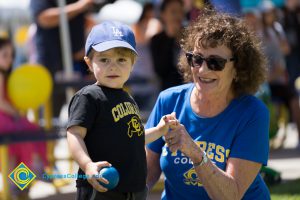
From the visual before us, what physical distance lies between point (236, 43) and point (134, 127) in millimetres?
689

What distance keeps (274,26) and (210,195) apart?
6.32 m

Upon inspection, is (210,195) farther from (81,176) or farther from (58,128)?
(58,128)

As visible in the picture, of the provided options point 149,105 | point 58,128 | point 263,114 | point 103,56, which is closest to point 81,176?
point 103,56

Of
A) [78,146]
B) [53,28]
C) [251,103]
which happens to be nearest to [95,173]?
[78,146]

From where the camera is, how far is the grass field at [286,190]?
5.14 metres

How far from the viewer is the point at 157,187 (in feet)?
18.9

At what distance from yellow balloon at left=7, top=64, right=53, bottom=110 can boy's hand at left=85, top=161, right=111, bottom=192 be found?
2955 mm

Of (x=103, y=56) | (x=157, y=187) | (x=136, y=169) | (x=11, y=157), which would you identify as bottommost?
(x=157, y=187)

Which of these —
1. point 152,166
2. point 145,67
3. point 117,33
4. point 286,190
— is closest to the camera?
point 117,33

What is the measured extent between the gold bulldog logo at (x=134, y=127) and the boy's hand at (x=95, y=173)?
0.93 ft

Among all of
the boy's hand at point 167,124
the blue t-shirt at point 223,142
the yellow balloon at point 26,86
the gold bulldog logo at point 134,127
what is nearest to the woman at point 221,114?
the blue t-shirt at point 223,142

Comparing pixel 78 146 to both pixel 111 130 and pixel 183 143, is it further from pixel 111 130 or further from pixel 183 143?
pixel 183 143

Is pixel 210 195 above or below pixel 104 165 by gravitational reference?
below

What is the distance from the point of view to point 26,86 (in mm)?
5539
